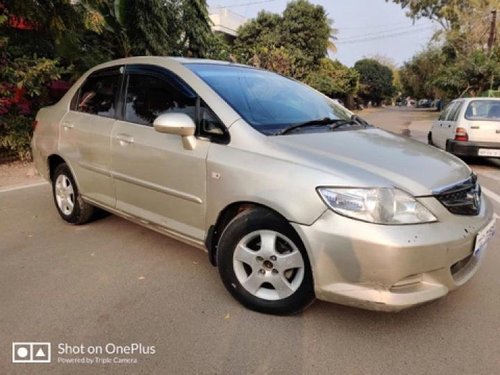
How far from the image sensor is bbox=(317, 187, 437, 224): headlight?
8.04ft

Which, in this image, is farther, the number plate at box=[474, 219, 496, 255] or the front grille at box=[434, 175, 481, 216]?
the number plate at box=[474, 219, 496, 255]

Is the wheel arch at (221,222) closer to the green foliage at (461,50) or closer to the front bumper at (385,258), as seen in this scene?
the front bumper at (385,258)

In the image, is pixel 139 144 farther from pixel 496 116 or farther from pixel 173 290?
pixel 496 116

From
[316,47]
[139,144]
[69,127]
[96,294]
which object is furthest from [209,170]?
[316,47]

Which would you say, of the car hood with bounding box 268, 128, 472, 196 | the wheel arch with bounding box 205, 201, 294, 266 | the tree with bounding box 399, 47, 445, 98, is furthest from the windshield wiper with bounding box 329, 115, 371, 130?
the tree with bounding box 399, 47, 445, 98

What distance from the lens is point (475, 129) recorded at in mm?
8727

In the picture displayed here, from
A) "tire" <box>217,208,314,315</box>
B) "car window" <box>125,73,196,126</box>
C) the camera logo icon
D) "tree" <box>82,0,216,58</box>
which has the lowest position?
the camera logo icon

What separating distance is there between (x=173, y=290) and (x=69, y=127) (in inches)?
84.7

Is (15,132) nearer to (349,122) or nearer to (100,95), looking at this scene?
(100,95)

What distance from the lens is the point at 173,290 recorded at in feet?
10.9

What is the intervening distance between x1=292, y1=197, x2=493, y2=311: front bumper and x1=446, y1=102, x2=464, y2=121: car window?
7.54 m

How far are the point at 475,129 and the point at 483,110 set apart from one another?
576 millimetres

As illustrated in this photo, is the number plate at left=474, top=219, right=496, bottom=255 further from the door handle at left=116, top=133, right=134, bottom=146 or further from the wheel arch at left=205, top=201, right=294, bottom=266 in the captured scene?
the door handle at left=116, top=133, right=134, bottom=146

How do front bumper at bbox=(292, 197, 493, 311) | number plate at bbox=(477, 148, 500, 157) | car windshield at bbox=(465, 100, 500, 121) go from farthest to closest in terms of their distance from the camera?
car windshield at bbox=(465, 100, 500, 121), number plate at bbox=(477, 148, 500, 157), front bumper at bbox=(292, 197, 493, 311)
